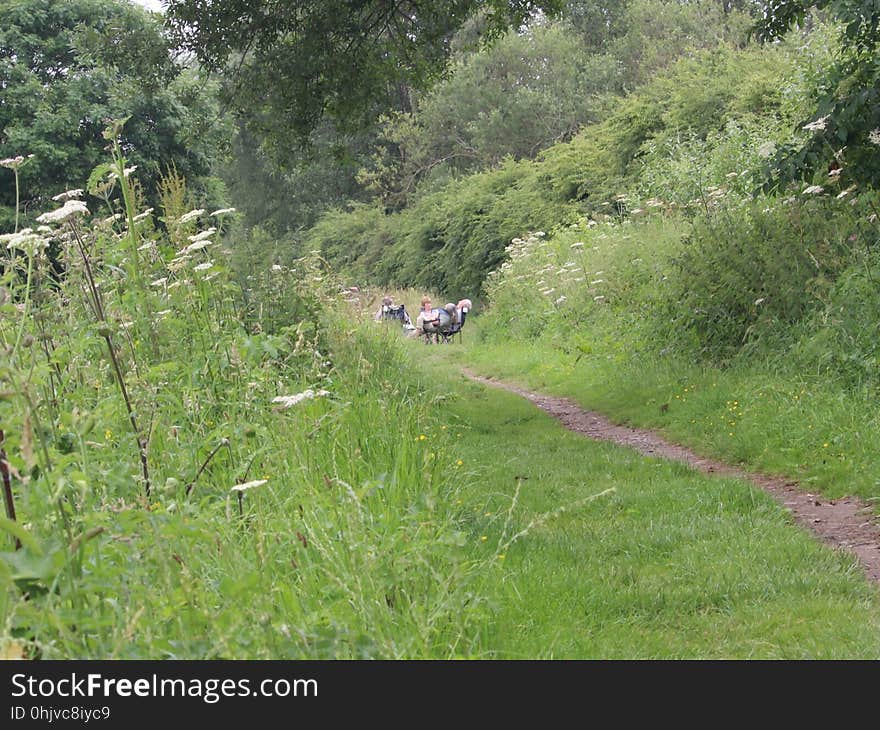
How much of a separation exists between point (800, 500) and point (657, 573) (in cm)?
236

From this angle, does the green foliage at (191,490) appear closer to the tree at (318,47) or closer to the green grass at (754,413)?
the green grass at (754,413)

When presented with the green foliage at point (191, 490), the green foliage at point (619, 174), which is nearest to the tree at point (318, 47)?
the green foliage at point (619, 174)

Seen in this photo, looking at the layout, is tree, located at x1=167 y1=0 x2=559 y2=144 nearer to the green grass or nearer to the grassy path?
the green grass

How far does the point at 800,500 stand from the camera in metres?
7.38

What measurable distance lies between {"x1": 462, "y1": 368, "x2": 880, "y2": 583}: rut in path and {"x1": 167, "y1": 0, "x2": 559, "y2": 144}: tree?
5233mm

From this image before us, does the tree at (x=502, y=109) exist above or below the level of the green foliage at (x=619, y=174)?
above

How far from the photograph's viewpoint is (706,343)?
12375 millimetres

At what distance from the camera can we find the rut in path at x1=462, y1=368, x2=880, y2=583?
621cm

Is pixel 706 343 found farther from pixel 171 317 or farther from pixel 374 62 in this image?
pixel 171 317

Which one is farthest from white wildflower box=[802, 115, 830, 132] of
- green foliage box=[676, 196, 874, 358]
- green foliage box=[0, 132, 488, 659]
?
green foliage box=[0, 132, 488, 659]

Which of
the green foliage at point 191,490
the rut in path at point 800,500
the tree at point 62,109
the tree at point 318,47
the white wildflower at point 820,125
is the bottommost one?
the rut in path at point 800,500

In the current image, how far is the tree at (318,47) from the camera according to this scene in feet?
41.5

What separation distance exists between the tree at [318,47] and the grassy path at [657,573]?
268 inches

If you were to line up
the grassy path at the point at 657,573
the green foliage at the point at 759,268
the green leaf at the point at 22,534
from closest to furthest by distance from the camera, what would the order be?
the green leaf at the point at 22,534 → the grassy path at the point at 657,573 → the green foliage at the point at 759,268
